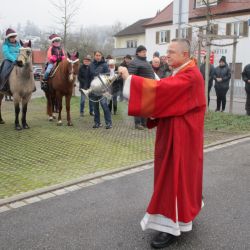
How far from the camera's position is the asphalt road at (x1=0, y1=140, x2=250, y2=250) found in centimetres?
434

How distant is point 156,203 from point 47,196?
7.13 feet

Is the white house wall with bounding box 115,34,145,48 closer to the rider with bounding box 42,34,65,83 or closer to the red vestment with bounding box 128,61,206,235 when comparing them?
the rider with bounding box 42,34,65,83

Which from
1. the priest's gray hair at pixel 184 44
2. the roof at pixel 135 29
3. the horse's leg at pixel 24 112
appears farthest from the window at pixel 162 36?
the priest's gray hair at pixel 184 44

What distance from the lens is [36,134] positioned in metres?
10.4

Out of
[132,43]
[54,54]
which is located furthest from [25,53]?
[132,43]

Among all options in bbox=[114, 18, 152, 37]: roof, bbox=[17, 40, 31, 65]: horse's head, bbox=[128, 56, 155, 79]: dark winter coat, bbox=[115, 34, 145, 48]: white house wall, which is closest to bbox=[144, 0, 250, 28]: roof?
bbox=[115, 34, 145, 48]: white house wall

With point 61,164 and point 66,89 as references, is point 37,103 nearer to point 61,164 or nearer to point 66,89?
point 66,89

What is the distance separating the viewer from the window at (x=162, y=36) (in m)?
44.4

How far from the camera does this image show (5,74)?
11078 mm

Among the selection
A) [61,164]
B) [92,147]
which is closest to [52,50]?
[92,147]

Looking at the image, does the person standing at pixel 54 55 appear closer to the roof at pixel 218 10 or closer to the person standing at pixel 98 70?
the person standing at pixel 98 70

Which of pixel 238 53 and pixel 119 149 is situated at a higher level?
pixel 238 53

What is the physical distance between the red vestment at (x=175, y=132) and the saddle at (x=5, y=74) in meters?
7.72

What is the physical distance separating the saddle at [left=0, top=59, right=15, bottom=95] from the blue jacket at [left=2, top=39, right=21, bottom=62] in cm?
15
